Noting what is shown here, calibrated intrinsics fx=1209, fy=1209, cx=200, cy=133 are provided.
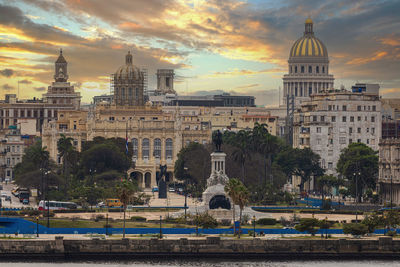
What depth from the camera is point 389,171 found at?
188625 mm

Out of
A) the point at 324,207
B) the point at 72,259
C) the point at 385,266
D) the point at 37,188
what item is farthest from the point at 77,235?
the point at 37,188

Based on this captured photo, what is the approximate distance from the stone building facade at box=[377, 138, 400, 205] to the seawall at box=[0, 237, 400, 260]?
5489 cm

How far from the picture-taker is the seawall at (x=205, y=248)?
127188 mm

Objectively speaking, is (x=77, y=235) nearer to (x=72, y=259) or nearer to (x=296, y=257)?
(x=72, y=259)

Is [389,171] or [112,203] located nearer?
[112,203]

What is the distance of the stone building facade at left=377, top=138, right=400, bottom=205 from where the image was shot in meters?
186

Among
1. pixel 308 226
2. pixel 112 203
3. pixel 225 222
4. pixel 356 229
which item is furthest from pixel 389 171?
pixel 308 226

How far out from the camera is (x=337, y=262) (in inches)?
5010

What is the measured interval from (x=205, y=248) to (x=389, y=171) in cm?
6737

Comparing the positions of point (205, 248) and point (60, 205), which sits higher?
point (60, 205)

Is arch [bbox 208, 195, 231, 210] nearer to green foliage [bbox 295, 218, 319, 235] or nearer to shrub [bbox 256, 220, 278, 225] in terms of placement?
shrub [bbox 256, 220, 278, 225]

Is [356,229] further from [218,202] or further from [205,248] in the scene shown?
[218,202]

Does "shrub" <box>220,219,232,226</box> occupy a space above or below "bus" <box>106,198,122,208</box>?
below

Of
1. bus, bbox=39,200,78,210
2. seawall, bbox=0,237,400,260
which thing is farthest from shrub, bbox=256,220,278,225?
bus, bbox=39,200,78,210
